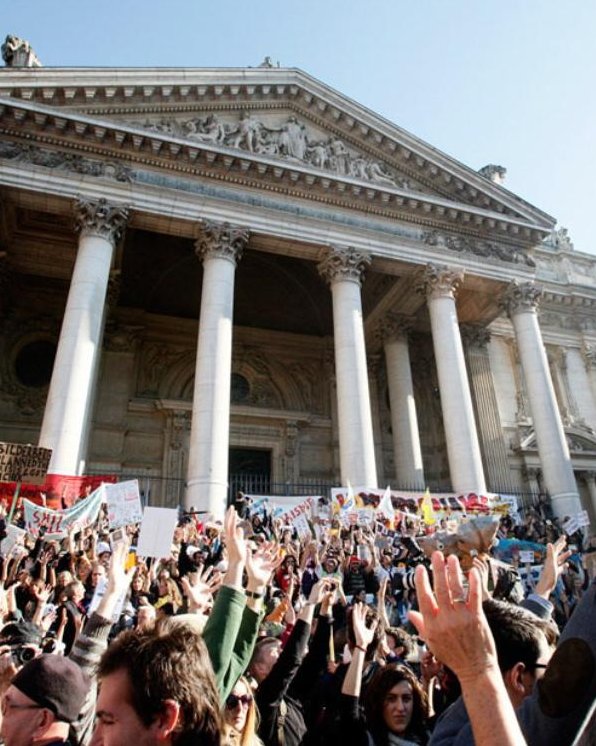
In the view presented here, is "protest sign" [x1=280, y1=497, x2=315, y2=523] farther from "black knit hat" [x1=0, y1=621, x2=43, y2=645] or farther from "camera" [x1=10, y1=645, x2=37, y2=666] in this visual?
"camera" [x1=10, y1=645, x2=37, y2=666]

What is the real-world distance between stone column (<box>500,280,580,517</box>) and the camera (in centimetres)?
1755

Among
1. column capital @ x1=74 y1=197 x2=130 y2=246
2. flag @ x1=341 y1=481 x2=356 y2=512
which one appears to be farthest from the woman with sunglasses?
column capital @ x1=74 y1=197 x2=130 y2=246

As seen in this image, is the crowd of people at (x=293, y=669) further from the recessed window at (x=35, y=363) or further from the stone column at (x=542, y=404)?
the recessed window at (x=35, y=363)

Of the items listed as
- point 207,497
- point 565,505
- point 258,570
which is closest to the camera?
point 258,570

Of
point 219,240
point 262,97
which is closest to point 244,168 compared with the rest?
point 219,240

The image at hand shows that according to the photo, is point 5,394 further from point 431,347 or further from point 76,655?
point 76,655

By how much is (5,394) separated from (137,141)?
1075 centimetres

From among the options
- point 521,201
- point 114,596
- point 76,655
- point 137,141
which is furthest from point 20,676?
point 521,201

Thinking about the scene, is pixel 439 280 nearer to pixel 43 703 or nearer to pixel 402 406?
pixel 402 406

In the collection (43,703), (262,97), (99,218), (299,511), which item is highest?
(262,97)

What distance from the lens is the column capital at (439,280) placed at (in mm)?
19297

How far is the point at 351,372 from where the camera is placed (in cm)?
1677

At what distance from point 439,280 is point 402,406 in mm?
4939

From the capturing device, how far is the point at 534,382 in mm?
19281
